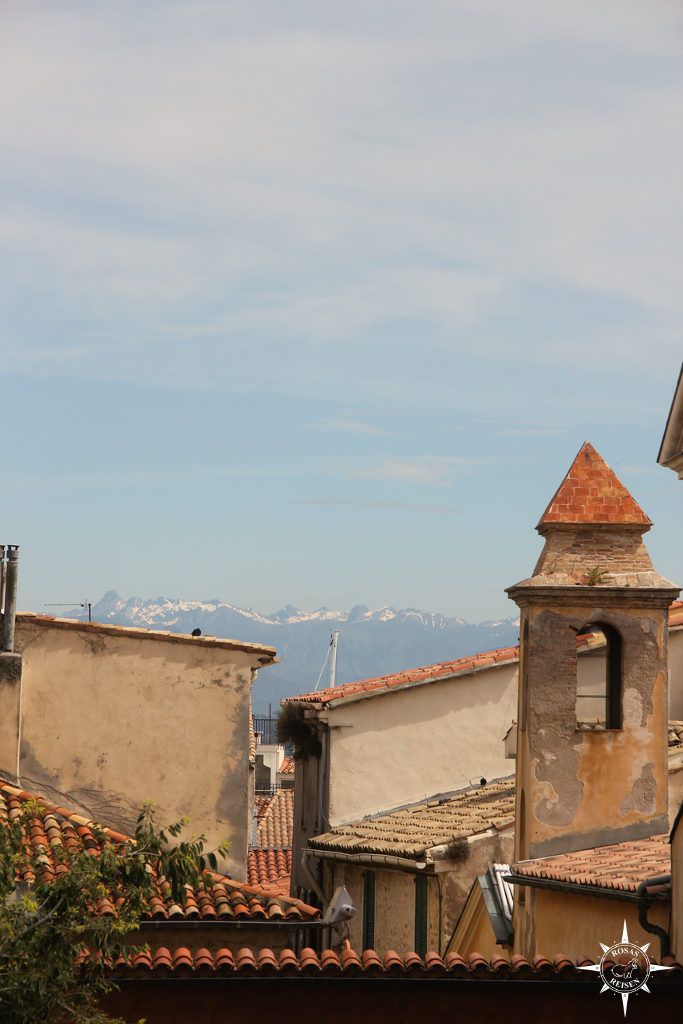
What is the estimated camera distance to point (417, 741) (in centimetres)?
2519

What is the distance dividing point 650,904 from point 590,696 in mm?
4047

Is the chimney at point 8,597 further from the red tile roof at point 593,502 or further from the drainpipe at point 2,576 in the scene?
the red tile roof at point 593,502

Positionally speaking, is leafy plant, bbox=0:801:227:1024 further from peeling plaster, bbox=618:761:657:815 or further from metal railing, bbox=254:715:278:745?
metal railing, bbox=254:715:278:745

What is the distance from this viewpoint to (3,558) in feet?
68.6

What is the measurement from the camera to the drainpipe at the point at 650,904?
13.1 m

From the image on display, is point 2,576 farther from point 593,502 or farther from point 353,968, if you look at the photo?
point 353,968

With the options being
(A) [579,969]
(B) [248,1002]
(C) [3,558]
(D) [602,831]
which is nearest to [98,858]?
(B) [248,1002]

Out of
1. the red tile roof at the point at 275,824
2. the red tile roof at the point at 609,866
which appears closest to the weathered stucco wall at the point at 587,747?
the red tile roof at the point at 609,866

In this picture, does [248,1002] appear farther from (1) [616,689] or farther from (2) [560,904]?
(1) [616,689]

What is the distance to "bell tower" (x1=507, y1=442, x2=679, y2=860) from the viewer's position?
17172mm

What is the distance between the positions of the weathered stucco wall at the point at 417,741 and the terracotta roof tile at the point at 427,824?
32 centimetres

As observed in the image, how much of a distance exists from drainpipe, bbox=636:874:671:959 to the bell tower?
146 inches

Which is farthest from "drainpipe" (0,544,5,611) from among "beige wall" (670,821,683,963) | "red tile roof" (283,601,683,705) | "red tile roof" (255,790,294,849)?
"red tile roof" (255,790,294,849)

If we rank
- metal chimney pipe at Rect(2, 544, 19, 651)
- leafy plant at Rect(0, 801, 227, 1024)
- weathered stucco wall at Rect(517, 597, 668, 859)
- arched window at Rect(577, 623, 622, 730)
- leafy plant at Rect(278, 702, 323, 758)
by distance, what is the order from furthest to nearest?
leafy plant at Rect(278, 702, 323, 758)
metal chimney pipe at Rect(2, 544, 19, 651)
arched window at Rect(577, 623, 622, 730)
weathered stucco wall at Rect(517, 597, 668, 859)
leafy plant at Rect(0, 801, 227, 1024)
